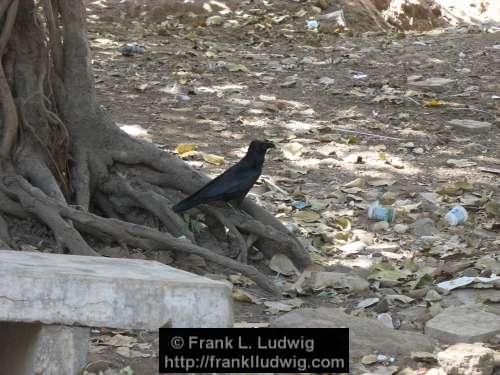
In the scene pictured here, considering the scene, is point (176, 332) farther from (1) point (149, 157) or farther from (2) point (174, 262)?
(1) point (149, 157)

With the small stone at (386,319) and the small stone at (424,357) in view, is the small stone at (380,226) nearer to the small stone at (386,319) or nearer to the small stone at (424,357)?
the small stone at (386,319)

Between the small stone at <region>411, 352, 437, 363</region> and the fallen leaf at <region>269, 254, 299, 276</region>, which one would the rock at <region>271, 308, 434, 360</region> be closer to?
the small stone at <region>411, 352, 437, 363</region>

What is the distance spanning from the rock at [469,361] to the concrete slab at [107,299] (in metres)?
1.03

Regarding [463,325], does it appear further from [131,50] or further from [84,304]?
[131,50]

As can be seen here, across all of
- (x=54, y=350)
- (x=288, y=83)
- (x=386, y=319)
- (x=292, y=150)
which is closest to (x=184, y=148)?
(x=292, y=150)

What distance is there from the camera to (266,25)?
11.7m

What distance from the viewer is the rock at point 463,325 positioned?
14.0 feet

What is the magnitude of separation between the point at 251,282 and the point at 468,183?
232 centimetres

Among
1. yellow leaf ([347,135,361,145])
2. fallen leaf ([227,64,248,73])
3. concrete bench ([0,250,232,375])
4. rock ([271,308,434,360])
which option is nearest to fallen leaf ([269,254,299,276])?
rock ([271,308,434,360])

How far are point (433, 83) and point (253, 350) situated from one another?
6119mm

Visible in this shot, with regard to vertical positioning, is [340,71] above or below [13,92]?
below

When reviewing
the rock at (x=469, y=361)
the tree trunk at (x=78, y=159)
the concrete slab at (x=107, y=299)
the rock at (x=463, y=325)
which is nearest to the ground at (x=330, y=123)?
the tree trunk at (x=78, y=159)

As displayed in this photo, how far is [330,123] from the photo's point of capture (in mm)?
8250

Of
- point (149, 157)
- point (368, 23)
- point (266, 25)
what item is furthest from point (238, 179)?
point (368, 23)
